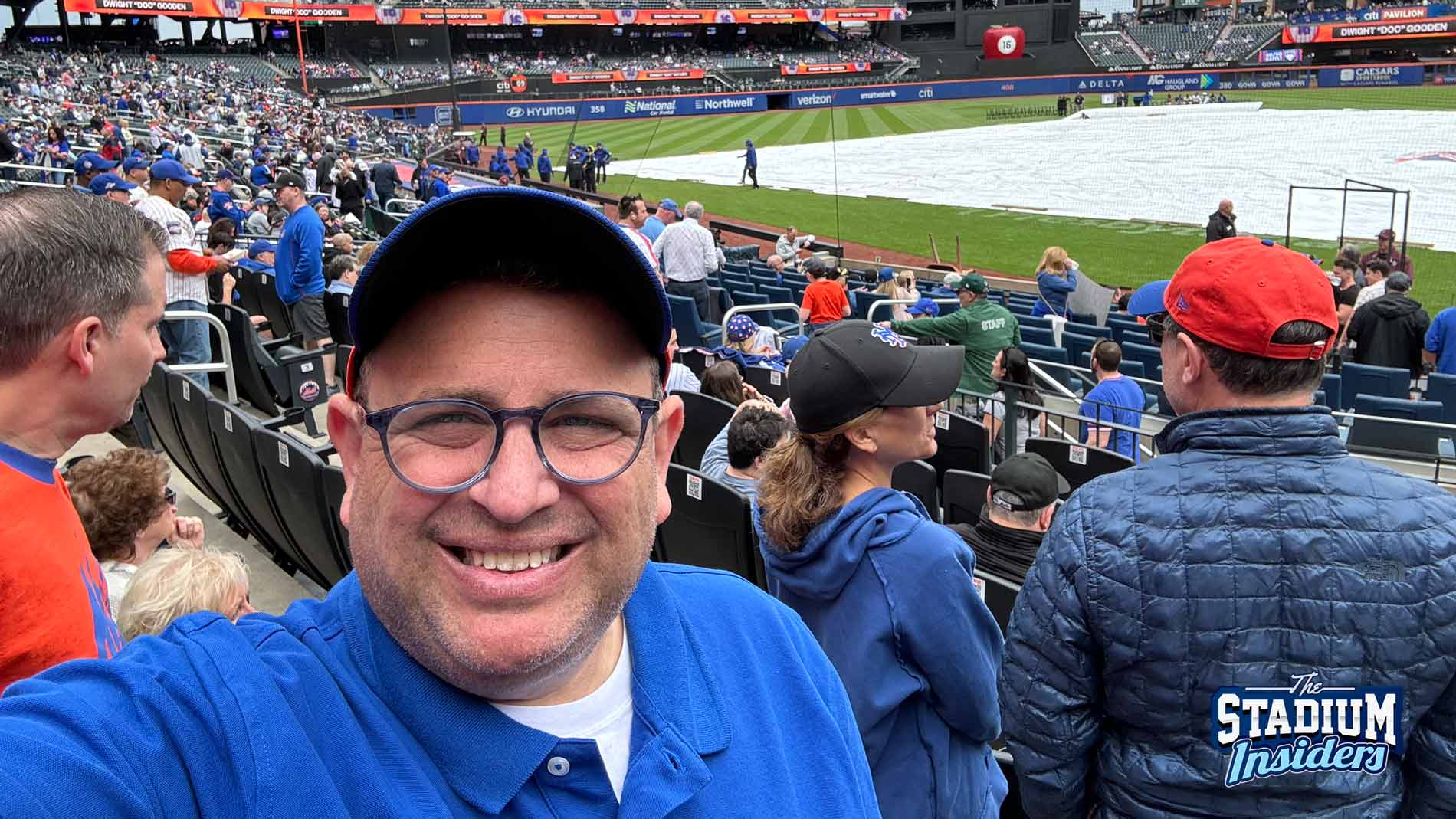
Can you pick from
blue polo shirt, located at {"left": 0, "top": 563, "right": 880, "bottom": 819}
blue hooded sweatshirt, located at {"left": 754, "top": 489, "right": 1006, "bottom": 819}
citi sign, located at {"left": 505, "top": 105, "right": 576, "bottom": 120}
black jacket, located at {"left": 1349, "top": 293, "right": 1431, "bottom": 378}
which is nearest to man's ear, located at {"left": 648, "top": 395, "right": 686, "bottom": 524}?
blue polo shirt, located at {"left": 0, "top": 563, "right": 880, "bottom": 819}

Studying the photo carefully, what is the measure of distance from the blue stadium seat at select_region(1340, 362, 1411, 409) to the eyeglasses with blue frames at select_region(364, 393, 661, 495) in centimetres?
1003

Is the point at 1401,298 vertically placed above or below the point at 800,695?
below

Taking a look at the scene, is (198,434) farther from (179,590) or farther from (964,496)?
(964,496)

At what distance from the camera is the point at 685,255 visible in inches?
469

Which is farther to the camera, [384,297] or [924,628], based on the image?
[924,628]

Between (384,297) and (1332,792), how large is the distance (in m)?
1.94

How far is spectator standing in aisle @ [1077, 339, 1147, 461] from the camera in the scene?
6.93 metres

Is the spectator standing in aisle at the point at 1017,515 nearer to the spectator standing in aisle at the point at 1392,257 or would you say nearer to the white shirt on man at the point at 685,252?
the white shirt on man at the point at 685,252

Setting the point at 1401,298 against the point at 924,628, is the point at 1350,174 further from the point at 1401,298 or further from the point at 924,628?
the point at 924,628

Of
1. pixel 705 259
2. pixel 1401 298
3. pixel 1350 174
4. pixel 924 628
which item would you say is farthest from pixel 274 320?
pixel 1350 174

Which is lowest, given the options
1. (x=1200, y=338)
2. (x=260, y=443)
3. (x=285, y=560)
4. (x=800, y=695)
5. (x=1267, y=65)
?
(x=285, y=560)

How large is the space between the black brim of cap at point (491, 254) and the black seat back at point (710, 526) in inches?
120

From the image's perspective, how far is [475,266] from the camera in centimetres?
110

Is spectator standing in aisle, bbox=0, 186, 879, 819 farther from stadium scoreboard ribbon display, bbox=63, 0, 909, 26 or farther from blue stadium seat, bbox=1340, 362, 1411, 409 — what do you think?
stadium scoreboard ribbon display, bbox=63, 0, 909, 26
